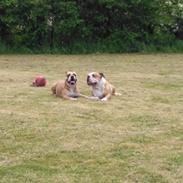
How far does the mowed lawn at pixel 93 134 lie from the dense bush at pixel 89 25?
239 inches

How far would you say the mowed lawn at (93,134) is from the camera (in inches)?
183

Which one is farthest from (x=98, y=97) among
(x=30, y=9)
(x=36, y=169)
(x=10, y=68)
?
(x=30, y=9)

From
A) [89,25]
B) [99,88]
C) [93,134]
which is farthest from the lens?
[89,25]

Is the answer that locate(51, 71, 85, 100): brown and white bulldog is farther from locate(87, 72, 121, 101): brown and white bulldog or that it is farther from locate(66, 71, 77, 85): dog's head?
locate(87, 72, 121, 101): brown and white bulldog

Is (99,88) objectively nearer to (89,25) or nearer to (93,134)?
(93,134)

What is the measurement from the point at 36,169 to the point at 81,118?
7.08 feet

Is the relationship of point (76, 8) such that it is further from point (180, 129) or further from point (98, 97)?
point (180, 129)

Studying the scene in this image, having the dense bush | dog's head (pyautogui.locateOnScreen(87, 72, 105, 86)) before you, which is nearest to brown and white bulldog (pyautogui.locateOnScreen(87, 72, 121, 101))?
dog's head (pyautogui.locateOnScreen(87, 72, 105, 86))

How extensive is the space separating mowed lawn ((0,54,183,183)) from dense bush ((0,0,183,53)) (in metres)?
6.07

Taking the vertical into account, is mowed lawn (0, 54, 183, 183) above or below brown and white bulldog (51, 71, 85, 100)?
below

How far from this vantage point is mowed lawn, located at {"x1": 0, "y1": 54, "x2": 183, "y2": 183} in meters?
4.64

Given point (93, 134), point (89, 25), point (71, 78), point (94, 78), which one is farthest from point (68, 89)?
point (89, 25)

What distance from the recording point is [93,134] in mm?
5934

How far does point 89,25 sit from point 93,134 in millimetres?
11472
